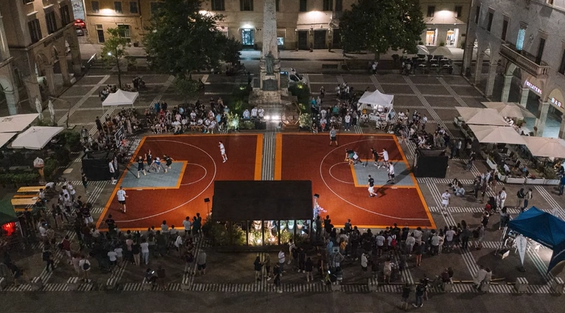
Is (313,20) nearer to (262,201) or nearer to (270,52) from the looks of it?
(270,52)

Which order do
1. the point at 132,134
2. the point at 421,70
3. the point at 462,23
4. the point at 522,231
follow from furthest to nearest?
the point at 462,23 → the point at 421,70 → the point at 132,134 → the point at 522,231

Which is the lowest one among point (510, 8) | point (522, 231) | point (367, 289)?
point (367, 289)

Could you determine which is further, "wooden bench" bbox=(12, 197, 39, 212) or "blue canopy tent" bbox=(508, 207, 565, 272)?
"wooden bench" bbox=(12, 197, 39, 212)

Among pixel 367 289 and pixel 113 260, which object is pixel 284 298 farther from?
pixel 113 260

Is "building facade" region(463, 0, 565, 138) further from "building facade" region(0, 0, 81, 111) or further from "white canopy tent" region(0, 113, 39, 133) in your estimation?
"building facade" region(0, 0, 81, 111)

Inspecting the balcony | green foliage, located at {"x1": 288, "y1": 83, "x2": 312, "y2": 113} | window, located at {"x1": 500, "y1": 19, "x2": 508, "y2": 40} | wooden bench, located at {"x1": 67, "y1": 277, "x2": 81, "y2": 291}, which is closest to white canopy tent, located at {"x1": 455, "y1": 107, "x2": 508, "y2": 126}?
the balcony

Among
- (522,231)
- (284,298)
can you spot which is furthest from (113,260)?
(522,231)
